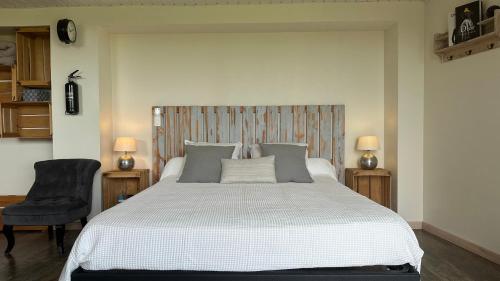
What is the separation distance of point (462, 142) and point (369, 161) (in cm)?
98

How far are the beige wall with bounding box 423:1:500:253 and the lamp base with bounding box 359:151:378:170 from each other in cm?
52

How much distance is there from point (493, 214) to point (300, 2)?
2.70 meters

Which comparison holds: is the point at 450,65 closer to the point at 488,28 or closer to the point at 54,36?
the point at 488,28

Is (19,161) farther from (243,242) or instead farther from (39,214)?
(243,242)

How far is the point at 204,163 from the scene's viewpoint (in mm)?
3777

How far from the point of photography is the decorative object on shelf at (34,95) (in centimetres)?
422

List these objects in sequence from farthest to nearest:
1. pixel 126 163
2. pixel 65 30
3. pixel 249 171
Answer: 1. pixel 126 163
2. pixel 65 30
3. pixel 249 171

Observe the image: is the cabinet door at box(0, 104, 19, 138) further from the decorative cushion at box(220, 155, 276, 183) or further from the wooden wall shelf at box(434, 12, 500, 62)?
the wooden wall shelf at box(434, 12, 500, 62)

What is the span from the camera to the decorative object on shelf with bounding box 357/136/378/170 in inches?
163

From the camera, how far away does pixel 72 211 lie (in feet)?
11.3

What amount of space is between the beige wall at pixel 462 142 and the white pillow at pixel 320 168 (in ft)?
3.35

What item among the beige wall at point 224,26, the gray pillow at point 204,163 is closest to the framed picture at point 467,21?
the beige wall at point 224,26

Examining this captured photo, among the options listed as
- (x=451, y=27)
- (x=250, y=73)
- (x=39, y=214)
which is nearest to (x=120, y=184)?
(x=39, y=214)

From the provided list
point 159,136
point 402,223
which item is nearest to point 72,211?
point 159,136
